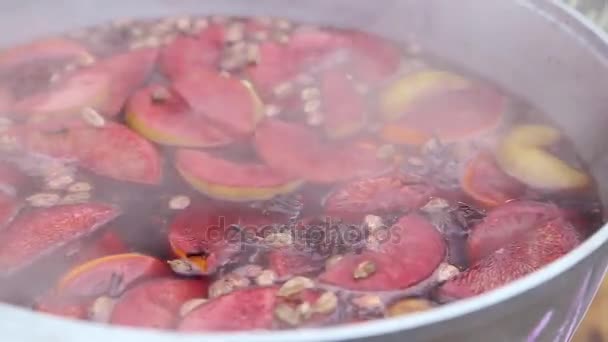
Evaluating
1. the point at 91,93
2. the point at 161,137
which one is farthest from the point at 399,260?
the point at 91,93

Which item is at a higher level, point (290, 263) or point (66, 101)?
point (66, 101)

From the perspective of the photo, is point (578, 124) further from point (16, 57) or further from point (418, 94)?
point (16, 57)

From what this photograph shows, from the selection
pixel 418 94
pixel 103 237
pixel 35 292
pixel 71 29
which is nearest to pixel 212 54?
pixel 71 29

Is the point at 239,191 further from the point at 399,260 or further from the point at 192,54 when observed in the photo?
the point at 192,54

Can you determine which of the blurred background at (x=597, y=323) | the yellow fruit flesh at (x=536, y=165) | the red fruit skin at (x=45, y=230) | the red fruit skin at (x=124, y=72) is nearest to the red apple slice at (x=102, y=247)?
the red fruit skin at (x=45, y=230)

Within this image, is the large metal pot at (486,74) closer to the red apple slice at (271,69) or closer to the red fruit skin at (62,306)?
the red apple slice at (271,69)

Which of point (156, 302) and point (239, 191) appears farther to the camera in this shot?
point (239, 191)
